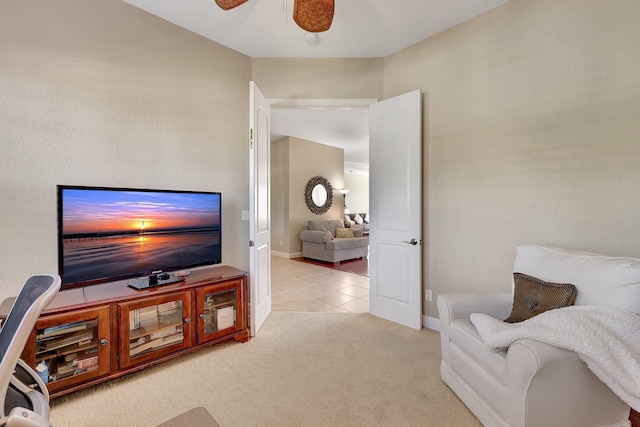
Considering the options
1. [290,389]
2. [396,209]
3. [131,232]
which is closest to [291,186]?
[396,209]

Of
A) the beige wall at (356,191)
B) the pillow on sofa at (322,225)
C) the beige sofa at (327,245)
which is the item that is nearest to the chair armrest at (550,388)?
the beige sofa at (327,245)

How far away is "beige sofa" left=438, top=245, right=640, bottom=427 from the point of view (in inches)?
49.6

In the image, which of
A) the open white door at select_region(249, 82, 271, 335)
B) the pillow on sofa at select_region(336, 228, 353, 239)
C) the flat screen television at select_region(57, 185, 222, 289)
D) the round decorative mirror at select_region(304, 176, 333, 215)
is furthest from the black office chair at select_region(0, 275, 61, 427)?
the round decorative mirror at select_region(304, 176, 333, 215)

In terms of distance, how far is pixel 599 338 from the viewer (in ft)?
4.08

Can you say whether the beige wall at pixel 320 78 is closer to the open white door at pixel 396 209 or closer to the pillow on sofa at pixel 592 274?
the open white door at pixel 396 209

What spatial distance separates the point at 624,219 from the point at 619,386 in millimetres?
1167

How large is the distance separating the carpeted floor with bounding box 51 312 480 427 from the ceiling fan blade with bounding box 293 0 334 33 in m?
2.20

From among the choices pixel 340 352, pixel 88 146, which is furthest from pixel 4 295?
pixel 340 352

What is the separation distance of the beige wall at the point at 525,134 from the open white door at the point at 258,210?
152cm

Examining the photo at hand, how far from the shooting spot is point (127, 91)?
7.41 ft

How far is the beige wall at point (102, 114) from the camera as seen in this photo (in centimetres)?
185

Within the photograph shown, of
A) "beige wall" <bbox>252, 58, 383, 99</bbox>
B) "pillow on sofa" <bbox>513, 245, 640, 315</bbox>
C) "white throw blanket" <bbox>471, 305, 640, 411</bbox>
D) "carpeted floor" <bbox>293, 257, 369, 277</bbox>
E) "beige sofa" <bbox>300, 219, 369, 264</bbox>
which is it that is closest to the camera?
"white throw blanket" <bbox>471, 305, 640, 411</bbox>

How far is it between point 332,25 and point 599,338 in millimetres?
2823

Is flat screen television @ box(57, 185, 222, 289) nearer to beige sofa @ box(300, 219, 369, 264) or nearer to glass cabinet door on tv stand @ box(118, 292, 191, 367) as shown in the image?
glass cabinet door on tv stand @ box(118, 292, 191, 367)
